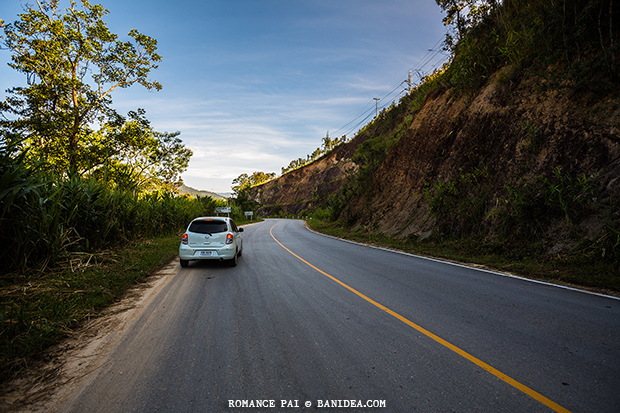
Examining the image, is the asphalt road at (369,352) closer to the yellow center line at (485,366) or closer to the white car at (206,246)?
the yellow center line at (485,366)

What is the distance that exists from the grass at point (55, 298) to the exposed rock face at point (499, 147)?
11745 millimetres

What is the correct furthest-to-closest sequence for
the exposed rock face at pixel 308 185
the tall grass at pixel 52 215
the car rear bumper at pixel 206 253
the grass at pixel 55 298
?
the exposed rock face at pixel 308 185 → the car rear bumper at pixel 206 253 → the tall grass at pixel 52 215 → the grass at pixel 55 298

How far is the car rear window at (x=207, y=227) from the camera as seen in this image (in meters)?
9.39

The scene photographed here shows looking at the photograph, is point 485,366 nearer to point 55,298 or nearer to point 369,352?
point 369,352

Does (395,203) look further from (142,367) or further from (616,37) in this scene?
(142,367)

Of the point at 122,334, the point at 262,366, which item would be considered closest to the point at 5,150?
the point at 122,334

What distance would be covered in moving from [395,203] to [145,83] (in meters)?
21.4

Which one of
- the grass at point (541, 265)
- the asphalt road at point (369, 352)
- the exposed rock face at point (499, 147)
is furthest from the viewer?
the exposed rock face at point (499, 147)

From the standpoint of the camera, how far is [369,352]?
3418 mm

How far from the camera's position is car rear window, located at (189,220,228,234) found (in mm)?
9391

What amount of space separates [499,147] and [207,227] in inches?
507

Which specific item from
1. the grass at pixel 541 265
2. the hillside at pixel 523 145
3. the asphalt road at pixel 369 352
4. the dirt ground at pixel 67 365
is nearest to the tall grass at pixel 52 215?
the dirt ground at pixel 67 365

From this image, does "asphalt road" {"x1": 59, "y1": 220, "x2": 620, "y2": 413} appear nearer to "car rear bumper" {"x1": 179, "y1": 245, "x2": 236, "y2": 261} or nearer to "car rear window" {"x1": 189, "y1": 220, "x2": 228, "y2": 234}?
"car rear bumper" {"x1": 179, "y1": 245, "x2": 236, "y2": 261}

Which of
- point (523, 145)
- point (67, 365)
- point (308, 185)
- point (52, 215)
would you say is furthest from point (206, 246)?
point (308, 185)
